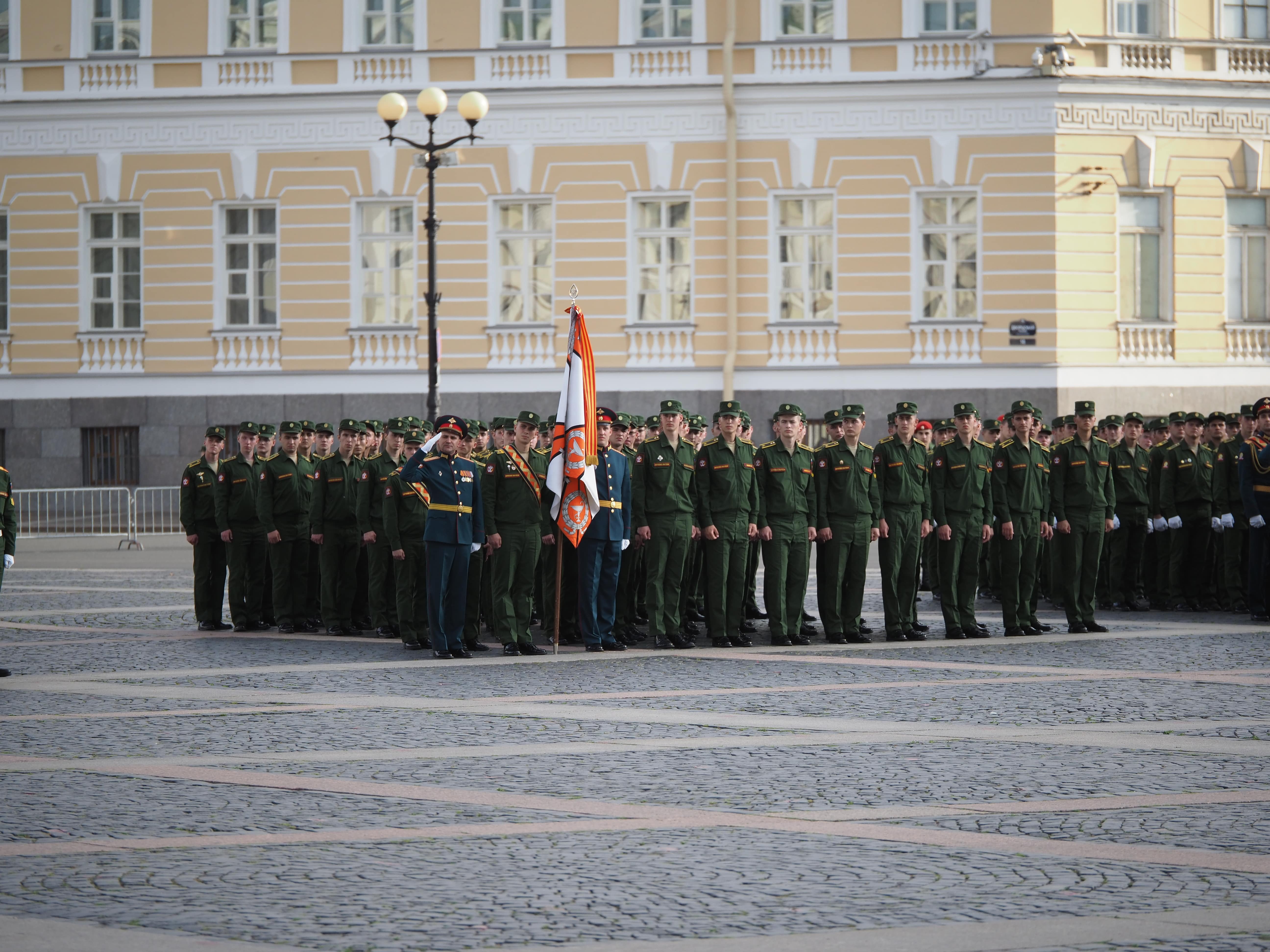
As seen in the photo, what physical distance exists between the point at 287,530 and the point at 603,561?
129 inches

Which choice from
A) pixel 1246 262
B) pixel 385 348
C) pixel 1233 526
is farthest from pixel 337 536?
pixel 1246 262

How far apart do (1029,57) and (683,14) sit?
5680 millimetres

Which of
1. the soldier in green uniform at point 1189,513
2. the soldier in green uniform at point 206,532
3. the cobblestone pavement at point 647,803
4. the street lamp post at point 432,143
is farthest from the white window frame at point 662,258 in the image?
the cobblestone pavement at point 647,803

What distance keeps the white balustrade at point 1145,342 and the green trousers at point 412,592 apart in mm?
16428

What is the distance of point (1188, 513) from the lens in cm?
1725

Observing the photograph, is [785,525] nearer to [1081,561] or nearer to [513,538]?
[513,538]

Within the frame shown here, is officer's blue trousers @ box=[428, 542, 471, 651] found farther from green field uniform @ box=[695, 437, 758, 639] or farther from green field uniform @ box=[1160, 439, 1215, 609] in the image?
green field uniform @ box=[1160, 439, 1215, 609]

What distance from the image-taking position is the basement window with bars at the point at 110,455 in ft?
95.8

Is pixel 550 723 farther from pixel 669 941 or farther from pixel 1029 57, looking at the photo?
pixel 1029 57

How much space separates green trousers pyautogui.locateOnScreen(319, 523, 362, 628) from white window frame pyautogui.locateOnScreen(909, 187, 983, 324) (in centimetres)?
1420

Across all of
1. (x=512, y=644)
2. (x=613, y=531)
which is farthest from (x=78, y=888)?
(x=613, y=531)

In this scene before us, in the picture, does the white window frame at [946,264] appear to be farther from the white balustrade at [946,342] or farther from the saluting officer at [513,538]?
the saluting officer at [513,538]

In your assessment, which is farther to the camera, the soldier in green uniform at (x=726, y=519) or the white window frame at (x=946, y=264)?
the white window frame at (x=946, y=264)

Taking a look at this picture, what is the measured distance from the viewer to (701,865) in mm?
6570
